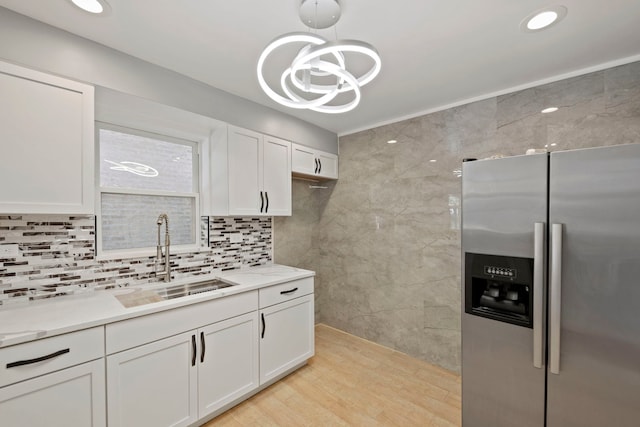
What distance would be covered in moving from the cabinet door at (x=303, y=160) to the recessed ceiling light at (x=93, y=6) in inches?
69.2

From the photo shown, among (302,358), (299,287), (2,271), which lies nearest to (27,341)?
(2,271)

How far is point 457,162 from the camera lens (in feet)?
8.32

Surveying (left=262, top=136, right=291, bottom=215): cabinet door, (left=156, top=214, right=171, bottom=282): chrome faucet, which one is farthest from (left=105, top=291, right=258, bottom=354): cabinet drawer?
(left=262, top=136, right=291, bottom=215): cabinet door

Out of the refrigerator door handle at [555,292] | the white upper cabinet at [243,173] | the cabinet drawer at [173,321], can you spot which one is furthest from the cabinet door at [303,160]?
the refrigerator door handle at [555,292]

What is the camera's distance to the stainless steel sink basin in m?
2.12

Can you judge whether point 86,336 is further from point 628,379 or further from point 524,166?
point 628,379

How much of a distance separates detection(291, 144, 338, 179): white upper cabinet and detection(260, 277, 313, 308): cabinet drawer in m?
1.19

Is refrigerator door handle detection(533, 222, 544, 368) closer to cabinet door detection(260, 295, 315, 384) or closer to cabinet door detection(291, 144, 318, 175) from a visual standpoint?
cabinet door detection(260, 295, 315, 384)

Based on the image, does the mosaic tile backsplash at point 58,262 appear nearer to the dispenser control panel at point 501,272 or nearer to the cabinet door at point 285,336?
the cabinet door at point 285,336

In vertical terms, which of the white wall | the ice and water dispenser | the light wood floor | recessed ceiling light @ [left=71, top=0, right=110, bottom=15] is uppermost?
recessed ceiling light @ [left=71, top=0, right=110, bottom=15]

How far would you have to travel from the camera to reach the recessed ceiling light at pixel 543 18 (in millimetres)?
1413

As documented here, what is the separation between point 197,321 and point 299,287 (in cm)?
97

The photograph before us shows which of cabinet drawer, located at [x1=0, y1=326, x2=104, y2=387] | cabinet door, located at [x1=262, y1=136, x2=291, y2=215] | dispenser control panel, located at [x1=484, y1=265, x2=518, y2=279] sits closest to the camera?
cabinet drawer, located at [x1=0, y1=326, x2=104, y2=387]

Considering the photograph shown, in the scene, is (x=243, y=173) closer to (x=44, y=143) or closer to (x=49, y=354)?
(x=44, y=143)
